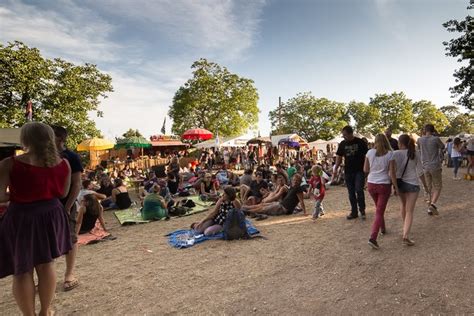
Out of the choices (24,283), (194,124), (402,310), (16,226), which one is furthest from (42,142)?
(194,124)

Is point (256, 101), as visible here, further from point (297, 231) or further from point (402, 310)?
point (402, 310)

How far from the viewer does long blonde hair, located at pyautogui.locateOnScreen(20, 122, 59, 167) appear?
7.09 feet

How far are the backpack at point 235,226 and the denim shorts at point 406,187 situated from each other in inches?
104

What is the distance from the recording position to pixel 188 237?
552 centimetres

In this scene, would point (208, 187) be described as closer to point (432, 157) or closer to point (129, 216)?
point (129, 216)

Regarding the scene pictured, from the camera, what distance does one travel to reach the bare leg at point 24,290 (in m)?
2.24

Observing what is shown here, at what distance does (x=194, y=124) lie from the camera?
35.3 m

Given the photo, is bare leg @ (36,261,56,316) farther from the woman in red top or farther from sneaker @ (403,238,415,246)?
sneaker @ (403,238,415,246)

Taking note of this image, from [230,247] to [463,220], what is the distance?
4446 millimetres

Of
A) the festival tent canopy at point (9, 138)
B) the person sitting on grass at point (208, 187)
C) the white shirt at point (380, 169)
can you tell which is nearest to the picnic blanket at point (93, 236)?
the person sitting on grass at point (208, 187)

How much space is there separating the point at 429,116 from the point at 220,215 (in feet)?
216

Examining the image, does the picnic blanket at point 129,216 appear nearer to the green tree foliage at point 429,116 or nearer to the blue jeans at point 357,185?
the blue jeans at point 357,185

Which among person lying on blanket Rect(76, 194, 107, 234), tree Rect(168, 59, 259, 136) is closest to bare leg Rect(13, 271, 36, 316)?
person lying on blanket Rect(76, 194, 107, 234)

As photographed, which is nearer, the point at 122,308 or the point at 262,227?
the point at 122,308
